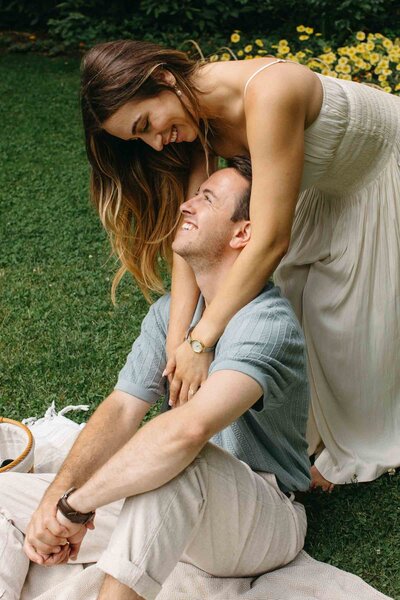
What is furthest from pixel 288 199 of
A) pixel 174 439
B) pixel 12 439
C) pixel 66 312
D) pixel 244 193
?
pixel 66 312

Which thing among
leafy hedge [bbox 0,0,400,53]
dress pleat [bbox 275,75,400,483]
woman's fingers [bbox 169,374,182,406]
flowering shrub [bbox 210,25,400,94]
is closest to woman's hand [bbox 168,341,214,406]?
woman's fingers [bbox 169,374,182,406]

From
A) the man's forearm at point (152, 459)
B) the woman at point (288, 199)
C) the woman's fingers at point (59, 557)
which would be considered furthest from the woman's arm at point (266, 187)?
the woman's fingers at point (59, 557)

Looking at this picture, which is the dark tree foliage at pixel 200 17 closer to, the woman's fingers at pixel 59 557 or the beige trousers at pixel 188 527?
the beige trousers at pixel 188 527

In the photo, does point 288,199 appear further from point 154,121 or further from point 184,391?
point 184,391

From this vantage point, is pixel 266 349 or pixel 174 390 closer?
pixel 266 349

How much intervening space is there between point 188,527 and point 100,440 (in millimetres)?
490

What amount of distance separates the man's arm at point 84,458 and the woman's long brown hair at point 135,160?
1.75 ft

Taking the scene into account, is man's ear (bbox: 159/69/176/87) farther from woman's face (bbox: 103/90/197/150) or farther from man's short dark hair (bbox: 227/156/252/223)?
man's short dark hair (bbox: 227/156/252/223)

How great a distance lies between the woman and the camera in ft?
8.51

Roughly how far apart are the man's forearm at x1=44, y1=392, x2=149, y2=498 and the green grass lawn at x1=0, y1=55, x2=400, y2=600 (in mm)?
749

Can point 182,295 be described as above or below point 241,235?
below

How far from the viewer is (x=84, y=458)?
2670 millimetres

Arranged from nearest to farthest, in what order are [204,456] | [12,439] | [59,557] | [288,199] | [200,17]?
[204,456]
[59,557]
[288,199]
[12,439]
[200,17]

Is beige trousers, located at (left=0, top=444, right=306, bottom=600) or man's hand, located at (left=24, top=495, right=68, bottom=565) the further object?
man's hand, located at (left=24, top=495, right=68, bottom=565)
